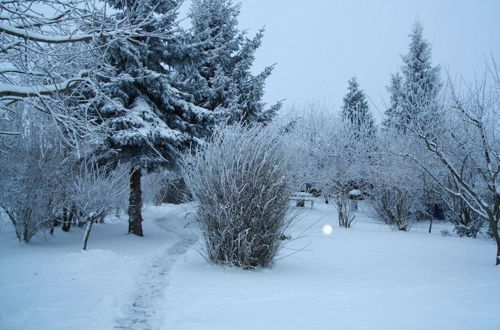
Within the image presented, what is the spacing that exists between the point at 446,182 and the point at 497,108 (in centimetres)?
774

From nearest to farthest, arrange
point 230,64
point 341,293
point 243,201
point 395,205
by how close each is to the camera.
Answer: point 341,293
point 243,201
point 395,205
point 230,64

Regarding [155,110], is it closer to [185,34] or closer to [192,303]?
[185,34]

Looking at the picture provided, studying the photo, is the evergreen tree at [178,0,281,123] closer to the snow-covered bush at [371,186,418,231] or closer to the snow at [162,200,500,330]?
the snow-covered bush at [371,186,418,231]

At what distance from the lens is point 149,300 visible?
543cm

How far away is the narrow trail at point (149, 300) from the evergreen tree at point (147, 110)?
12.4 ft

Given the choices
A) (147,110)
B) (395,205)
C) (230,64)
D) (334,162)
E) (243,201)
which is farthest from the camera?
(230,64)

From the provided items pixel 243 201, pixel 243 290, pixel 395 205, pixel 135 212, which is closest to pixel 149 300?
pixel 243 290

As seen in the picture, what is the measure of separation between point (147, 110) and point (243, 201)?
237 inches

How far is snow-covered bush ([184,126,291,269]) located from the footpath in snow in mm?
1519

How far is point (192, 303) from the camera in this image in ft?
16.1

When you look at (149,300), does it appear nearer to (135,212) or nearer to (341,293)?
(341,293)

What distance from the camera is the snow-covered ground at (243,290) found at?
411cm

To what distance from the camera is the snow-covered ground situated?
411 cm

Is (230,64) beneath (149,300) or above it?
above
